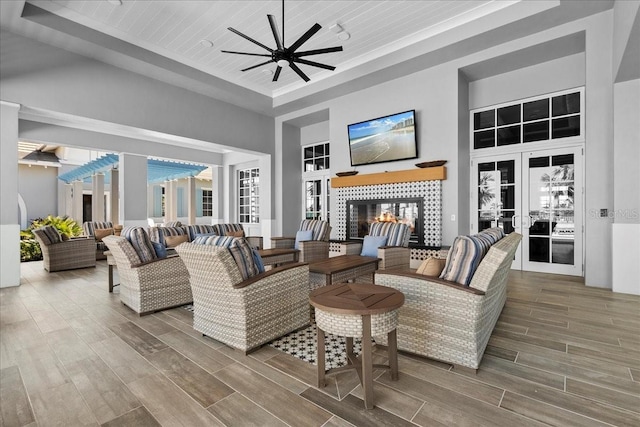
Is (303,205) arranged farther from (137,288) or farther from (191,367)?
(191,367)

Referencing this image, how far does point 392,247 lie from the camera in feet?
14.9

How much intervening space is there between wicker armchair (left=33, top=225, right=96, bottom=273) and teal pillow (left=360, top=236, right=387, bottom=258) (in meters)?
5.77

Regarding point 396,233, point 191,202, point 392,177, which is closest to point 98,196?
point 191,202

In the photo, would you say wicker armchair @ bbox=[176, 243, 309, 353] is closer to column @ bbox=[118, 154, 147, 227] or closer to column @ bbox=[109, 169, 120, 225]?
column @ bbox=[118, 154, 147, 227]

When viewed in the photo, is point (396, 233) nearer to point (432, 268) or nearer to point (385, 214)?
point (385, 214)

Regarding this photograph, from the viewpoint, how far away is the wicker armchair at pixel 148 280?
3.40 m

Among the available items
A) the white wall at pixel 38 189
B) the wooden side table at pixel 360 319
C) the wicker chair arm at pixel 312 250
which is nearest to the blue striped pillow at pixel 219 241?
the wooden side table at pixel 360 319

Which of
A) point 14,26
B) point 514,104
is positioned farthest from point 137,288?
point 514,104

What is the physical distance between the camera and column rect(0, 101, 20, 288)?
4668 mm

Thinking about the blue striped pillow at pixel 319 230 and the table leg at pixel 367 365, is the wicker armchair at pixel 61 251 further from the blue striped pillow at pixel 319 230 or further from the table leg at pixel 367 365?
the table leg at pixel 367 365

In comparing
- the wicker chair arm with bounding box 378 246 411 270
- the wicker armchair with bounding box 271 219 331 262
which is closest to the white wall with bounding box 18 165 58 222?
the wicker armchair with bounding box 271 219 331 262

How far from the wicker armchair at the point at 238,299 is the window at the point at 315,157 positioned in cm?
586

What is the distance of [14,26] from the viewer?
4.34 m

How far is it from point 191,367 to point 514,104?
6349mm
